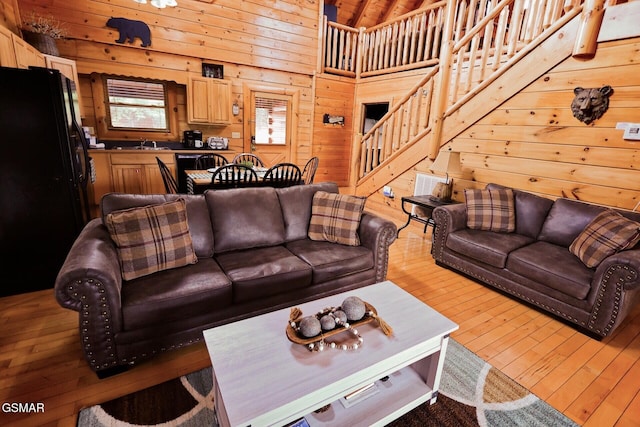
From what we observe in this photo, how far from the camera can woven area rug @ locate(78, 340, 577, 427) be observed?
5.01 ft

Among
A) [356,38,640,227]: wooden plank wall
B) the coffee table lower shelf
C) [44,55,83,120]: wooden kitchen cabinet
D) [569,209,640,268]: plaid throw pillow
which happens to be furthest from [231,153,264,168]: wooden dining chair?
[569,209,640,268]: plaid throw pillow

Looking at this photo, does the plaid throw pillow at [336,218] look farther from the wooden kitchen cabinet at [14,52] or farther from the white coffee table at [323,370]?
the wooden kitchen cabinet at [14,52]

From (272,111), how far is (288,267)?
477cm

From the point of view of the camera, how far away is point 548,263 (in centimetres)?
253

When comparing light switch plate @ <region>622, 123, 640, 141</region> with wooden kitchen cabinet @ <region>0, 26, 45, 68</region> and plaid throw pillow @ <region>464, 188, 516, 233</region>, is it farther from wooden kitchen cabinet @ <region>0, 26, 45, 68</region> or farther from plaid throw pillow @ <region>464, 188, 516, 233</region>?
wooden kitchen cabinet @ <region>0, 26, 45, 68</region>

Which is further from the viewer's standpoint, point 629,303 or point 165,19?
point 165,19

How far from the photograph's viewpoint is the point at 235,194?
8.42ft

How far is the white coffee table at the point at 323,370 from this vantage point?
1135 millimetres

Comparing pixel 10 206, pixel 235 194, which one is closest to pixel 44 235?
pixel 10 206

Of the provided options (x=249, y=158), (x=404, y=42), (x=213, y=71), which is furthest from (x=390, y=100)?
(x=213, y=71)

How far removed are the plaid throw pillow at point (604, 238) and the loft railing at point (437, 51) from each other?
6.38ft

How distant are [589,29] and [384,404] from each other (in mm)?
3642

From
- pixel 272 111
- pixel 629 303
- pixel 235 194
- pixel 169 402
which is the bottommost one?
pixel 169 402

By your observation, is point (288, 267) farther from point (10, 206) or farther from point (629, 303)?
point (629, 303)
